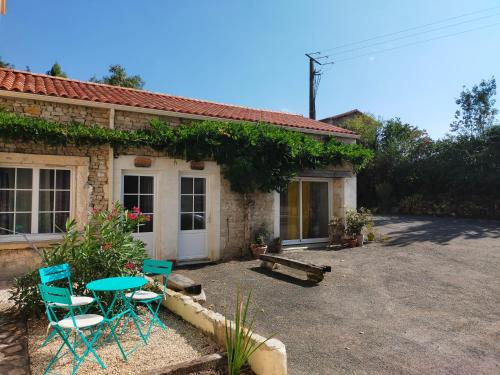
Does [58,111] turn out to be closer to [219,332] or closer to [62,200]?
[62,200]

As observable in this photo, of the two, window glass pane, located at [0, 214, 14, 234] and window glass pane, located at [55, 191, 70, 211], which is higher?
window glass pane, located at [55, 191, 70, 211]

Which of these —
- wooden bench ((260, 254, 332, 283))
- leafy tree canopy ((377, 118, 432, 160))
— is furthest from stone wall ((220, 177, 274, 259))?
leafy tree canopy ((377, 118, 432, 160))

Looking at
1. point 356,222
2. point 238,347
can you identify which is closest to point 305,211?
point 356,222

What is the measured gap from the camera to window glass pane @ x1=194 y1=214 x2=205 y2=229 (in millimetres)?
8992

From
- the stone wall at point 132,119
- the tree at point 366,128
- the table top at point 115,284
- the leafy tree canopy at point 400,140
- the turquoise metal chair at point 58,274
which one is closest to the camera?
the table top at point 115,284

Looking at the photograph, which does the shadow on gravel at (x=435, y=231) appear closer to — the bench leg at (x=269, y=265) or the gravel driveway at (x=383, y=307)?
the gravel driveway at (x=383, y=307)

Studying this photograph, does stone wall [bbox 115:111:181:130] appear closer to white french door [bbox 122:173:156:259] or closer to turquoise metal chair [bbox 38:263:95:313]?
white french door [bbox 122:173:156:259]

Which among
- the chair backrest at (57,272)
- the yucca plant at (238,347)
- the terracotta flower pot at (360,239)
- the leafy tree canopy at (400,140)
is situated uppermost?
the leafy tree canopy at (400,140)

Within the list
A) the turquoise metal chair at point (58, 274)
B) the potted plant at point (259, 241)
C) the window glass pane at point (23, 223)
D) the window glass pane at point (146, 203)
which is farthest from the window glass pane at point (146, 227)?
the turquoise metal chair at point (58, 274)

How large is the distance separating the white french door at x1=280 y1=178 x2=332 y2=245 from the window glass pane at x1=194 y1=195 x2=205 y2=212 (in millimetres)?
2502

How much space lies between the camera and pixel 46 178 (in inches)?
286

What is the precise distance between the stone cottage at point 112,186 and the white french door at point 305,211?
0.06m

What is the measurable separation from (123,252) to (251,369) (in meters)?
2.54

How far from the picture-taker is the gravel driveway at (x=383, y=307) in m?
3.90
